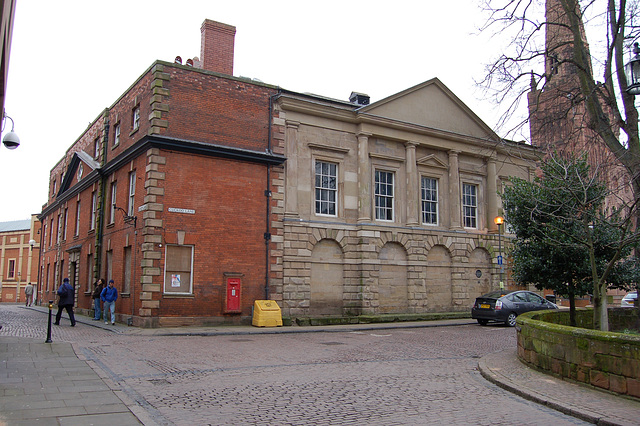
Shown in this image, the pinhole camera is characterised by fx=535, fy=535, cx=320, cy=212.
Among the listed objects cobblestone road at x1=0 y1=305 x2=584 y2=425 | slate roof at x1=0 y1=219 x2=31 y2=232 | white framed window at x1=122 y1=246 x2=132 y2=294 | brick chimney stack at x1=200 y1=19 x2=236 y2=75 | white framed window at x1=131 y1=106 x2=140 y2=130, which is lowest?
cobblestone road at x1=0 y1=305 x2=584 y2=425

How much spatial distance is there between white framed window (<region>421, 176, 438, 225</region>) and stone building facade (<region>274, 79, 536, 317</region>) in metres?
0.05

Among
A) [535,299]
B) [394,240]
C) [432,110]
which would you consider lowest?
[535,299]

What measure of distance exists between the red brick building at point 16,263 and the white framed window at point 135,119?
50.9 metres

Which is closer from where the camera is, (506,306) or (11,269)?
(506,306)

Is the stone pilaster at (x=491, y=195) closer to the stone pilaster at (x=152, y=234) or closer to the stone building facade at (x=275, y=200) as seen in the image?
the stone building facade at (x=275, y=200)

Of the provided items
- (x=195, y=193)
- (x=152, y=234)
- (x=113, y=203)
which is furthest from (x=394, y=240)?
(x=113, y=203)

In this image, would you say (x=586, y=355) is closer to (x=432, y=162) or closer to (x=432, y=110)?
(x=432, y=162)

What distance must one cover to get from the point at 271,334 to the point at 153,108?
935 centimetres

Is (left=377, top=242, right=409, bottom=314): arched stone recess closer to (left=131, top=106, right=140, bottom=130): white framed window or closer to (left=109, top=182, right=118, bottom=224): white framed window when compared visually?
(left=131, top=106, right=140, bottom=130): white framed window

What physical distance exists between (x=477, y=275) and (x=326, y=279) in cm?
907

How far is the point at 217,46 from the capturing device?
23.1 m

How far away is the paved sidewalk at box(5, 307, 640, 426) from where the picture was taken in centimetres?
674

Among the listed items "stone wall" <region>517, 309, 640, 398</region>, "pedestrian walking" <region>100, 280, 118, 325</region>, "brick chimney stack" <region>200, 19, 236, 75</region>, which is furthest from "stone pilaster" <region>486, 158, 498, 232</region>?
"pedestrian walking" <region>100, 280, 118, 325</region>

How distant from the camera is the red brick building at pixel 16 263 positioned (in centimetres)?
6675
